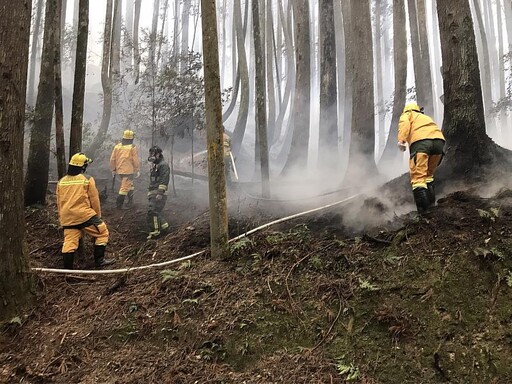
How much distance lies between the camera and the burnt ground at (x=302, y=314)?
9.68 feet

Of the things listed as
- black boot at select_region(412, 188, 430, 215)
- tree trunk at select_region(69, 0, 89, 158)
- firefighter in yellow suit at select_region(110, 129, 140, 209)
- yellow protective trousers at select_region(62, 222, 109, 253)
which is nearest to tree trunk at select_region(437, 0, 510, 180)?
black boot at select_region(412, 188, 430, 215)

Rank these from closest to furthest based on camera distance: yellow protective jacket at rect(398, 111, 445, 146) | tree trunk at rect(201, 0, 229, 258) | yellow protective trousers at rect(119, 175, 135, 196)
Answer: tree trunk at rect(201, 0, 229, 258)
yellow protective jacket at rect(398, 111, 445, 146)
yellow protective trousers at rect(119, 175, 135, 196)

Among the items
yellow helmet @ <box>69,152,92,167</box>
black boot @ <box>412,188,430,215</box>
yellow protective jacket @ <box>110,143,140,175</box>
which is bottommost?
black boot @ <box>412,188,430,215</box>

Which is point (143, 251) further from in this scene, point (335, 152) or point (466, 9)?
point (335, 152)

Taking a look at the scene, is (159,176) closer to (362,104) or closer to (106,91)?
(362,104)

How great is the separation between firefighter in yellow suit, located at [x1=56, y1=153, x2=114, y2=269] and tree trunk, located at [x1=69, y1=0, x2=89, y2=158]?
0.41 meters

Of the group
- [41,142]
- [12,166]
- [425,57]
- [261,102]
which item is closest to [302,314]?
[12,166]

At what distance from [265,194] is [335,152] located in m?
4.09

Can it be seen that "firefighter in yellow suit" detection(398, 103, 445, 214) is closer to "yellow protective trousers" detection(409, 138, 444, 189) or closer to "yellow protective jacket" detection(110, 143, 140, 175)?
"yellow protective trousers" detection(409, 138, 444, 189)

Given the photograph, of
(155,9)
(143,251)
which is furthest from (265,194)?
(155,9)

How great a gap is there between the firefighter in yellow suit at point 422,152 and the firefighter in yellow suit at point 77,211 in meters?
4.57

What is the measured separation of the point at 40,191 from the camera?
7383mm

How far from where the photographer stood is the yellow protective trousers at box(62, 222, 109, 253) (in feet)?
17.7

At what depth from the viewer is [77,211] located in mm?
5418
